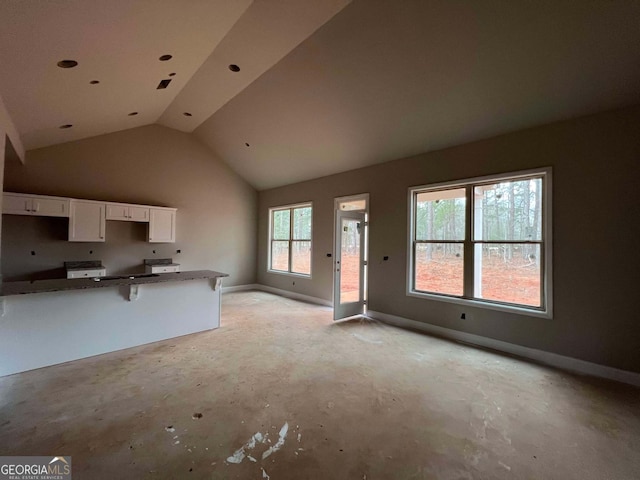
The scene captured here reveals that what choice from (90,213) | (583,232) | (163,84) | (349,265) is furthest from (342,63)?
(90,213)

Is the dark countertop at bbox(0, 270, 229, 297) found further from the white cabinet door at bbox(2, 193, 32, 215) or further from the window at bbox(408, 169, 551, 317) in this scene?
the window at bbox(408, 169, 551, 317)

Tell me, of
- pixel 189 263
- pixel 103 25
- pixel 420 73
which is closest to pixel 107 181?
pixel 189 263

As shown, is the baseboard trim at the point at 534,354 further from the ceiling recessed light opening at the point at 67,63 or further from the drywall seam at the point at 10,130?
the drywall seam at the point at 10,130

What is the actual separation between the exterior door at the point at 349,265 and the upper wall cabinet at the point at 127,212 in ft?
13.4

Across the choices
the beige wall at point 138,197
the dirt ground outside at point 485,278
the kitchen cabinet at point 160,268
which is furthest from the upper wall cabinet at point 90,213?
the dirt ground outside at point 485,278

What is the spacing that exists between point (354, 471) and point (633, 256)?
134 inches

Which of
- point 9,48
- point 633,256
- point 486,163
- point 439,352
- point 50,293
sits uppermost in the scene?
point 9,48

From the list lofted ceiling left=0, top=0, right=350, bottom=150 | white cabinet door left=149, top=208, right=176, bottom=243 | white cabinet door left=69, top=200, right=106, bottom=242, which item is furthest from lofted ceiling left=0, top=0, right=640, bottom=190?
white cabinet door left=149, top=208, right=176, bottom=243

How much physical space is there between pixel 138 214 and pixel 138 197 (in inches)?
21.4

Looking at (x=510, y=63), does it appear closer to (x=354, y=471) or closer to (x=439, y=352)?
(x=439, y=352)

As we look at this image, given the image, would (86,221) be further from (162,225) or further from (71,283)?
(71,283)

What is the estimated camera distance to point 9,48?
2230 millimetres

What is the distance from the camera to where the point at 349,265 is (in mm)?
5047

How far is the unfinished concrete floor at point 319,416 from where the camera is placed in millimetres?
1715
